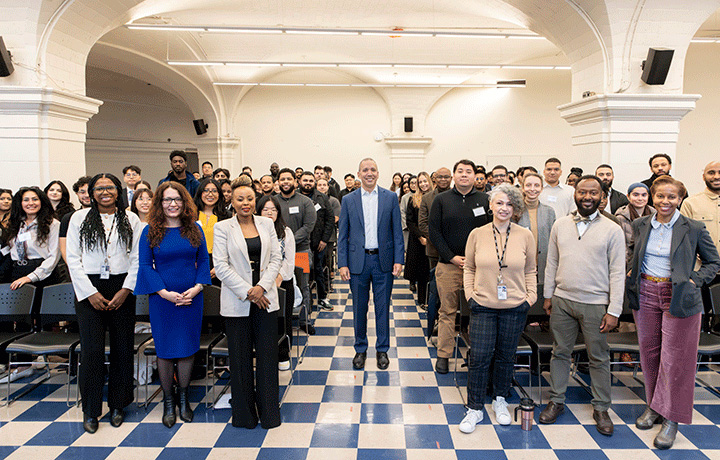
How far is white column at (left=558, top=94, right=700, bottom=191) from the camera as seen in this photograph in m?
5.82

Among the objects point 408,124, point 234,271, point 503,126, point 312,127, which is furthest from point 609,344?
point 312,127

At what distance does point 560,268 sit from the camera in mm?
3107

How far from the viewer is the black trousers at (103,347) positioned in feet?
9.98

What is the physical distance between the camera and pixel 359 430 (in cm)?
305

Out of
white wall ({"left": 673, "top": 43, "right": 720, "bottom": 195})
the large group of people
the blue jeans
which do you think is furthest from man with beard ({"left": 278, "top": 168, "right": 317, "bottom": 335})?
white wall ({"left": 673, "top": 43, "right": 720, "bottom": 195})

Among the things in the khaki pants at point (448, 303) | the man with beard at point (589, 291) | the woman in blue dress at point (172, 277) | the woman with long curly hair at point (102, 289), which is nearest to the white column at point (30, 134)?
the woman with long curly hair at point (102, 289)

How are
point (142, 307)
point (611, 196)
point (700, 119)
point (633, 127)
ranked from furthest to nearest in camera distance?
point (700, 119) < point (633, 127) < point (611, 196) < point (142, 307)

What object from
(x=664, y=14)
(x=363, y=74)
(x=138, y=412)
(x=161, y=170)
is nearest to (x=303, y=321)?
(x=138, y=412)

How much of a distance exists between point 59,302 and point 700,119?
13.4 m

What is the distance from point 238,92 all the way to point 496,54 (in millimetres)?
6712

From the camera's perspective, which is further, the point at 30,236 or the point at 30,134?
the point at 30,134

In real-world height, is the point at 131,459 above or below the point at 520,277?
below

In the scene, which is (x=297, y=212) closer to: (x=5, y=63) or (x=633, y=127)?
(x=5, y=63)

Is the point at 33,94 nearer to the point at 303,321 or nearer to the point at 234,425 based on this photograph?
the point at 303,321
